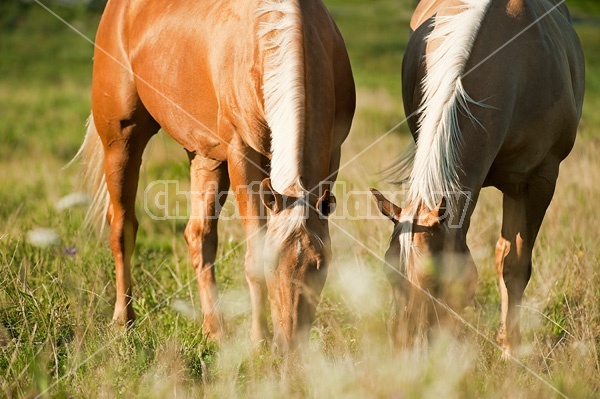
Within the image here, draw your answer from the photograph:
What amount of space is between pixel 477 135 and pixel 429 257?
729mm

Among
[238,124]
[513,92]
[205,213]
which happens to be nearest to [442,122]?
[513,92]

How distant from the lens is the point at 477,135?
3.81 metres

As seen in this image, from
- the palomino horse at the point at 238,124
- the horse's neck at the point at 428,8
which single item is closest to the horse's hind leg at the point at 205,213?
the palomino horse at the point at 238,124

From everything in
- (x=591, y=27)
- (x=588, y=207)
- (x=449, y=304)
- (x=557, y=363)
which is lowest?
(x=591, y=27)

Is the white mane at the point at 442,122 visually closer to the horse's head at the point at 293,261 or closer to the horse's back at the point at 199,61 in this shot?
the horse's head at the point at 293,261

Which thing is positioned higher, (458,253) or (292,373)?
(458,253)

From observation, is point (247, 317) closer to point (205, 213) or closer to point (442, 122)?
point (205, 213)

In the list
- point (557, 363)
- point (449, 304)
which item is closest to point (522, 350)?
point (557, 363)

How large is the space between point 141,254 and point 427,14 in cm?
256

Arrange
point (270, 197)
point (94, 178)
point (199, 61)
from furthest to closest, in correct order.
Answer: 1. point (94, 178)
2. point (199, 61)
3. point (270, 197)

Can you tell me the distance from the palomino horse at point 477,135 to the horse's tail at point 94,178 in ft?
7.35

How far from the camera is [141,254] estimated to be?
585 centimetres

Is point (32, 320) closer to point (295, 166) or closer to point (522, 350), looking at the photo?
point (295, 166)

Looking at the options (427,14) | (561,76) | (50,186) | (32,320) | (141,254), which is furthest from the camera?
(50,186)
